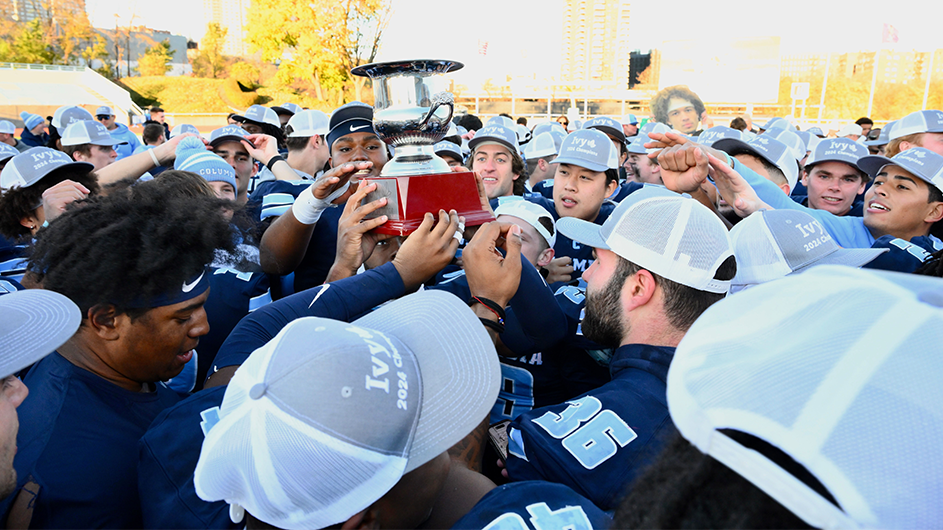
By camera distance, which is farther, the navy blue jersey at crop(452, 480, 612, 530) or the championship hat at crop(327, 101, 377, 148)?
the championship hat at crop(327, 101, 377, 148)

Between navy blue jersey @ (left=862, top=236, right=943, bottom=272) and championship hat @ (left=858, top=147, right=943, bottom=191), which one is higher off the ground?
championship hat @ (left=858, top=147, right=943, bottom=191)

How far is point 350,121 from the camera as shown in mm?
4082

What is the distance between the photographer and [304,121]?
565 cm

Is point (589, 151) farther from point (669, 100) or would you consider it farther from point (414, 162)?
point (669, 100)

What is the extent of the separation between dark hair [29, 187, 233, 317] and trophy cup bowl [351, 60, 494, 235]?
2.43 ft

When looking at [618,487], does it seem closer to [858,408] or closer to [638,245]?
[638,245]

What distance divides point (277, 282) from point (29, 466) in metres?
2.10

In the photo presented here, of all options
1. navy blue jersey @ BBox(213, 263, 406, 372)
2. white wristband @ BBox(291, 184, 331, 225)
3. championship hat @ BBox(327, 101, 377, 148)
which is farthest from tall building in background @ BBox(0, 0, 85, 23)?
navy blue jersey @ BBox(213, 263, 406, 372)

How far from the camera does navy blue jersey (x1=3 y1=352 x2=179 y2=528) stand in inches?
58.2

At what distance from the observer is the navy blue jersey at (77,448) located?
4.85 feet

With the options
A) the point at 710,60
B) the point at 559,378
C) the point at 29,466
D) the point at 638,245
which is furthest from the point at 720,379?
the point at 710,60

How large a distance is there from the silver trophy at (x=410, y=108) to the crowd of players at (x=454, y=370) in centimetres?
26

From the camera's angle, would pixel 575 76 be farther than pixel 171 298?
Yes

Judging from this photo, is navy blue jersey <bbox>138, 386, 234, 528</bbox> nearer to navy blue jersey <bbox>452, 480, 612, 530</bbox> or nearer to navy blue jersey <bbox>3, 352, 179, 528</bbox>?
navy blue jersey <bbox>3, 352, 179, 528</bbox>
